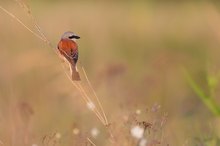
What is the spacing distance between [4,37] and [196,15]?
6.14 metres

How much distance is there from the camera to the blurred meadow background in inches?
205

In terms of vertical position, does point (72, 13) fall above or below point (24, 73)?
below

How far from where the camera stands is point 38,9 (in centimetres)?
1603

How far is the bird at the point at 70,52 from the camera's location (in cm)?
426

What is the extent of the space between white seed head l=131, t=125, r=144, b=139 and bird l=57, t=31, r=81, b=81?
12.2 inches

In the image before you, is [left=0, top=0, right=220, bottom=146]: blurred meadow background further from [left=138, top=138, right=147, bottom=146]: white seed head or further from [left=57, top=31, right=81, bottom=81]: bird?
[left=57, top=31, right=81, bottom=81]: bird

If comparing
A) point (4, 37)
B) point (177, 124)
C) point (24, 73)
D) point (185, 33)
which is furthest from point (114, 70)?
point (185, 33)

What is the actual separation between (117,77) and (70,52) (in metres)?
3.25

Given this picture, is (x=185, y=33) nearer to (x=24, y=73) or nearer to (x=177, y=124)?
(x=24, y=73)

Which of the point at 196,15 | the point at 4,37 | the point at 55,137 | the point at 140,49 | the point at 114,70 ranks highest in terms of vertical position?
the point at 55,137

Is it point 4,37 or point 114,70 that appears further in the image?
point 4,37

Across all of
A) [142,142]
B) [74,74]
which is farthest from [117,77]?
[142,142]

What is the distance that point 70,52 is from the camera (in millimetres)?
4262

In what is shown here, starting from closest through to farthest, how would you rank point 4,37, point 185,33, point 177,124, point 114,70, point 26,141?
point 26,141 < point 177,124 < point 114,70 < point 4,37 < point 185,33
